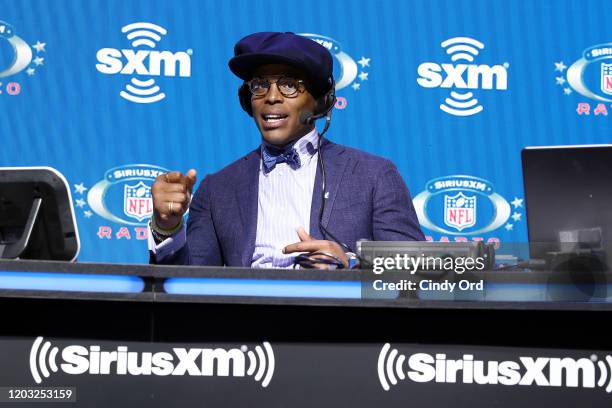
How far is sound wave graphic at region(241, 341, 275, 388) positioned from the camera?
1.56 m

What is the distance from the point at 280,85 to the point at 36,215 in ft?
3.13

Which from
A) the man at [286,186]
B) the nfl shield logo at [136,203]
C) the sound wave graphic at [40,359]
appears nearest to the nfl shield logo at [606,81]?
the man at [286,186]

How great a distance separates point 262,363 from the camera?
1570 millimetres

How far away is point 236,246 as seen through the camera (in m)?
2.35

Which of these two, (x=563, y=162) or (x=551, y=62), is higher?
(x=551, y=62)

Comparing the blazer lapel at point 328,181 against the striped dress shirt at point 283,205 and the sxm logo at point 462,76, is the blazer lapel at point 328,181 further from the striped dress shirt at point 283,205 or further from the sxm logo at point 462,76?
the sxm logo at point 462,76

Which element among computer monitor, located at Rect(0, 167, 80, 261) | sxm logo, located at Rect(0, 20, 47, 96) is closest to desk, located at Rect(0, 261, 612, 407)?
computer monitor, located at Rect(0, 167, 80, 261)

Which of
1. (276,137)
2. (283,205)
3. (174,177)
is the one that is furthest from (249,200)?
(174,177)

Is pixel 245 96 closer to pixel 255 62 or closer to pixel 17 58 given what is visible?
pixel 255 62

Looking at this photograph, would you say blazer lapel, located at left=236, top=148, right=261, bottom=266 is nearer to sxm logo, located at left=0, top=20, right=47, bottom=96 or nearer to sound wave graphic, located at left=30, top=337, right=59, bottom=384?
sound wave graphic, located at left=30, top=337, right=59, bottom=384

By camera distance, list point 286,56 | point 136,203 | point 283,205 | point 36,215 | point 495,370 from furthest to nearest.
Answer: point 136,203
point 283,205
point 286,56
point 36,215
point 495,370

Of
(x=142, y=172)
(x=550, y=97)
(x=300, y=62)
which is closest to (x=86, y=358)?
(x=300, y=62)

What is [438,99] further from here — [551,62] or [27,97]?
[27,97]

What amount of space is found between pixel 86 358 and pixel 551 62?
3267 millimetres
